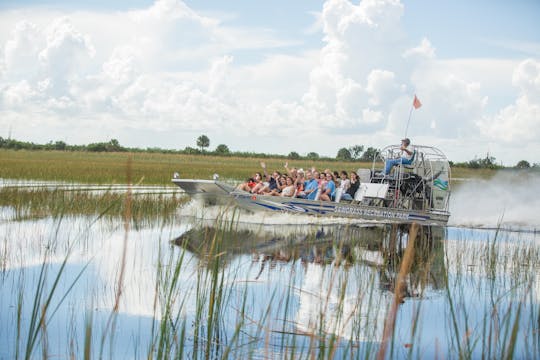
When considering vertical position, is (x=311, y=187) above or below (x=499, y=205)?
above

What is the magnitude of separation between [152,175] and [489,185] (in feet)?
57.3

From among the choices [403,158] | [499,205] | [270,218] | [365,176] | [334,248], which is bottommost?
[270,218]

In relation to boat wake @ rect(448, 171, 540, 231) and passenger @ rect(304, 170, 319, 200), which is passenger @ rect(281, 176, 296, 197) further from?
boat wake @ rect(448, 171, 540, 231)

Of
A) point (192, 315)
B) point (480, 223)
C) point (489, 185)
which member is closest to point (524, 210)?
point (480, 223)

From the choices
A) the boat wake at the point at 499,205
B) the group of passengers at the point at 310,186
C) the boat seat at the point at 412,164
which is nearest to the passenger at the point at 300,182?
the group of passengers at the point at 310,186

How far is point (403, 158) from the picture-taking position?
18.1 metres

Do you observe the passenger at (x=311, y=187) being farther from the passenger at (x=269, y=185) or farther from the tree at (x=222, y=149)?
the tree at (x=222, y=149)

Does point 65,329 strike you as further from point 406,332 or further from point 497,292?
point 497,292

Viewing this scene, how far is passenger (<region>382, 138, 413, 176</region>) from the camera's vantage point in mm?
18062

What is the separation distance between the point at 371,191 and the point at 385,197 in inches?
18.9

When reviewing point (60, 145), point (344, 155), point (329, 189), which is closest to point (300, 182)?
point (329, 189)

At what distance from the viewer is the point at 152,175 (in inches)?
1352

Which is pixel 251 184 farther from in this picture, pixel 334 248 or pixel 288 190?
pixel 334 248

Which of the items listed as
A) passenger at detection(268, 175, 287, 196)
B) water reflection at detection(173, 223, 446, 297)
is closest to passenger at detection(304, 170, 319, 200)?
passenger at detection(268, 175, 287, 196)
